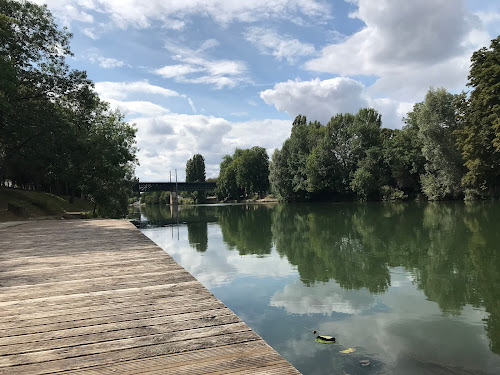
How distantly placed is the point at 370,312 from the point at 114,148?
2590 centimetres

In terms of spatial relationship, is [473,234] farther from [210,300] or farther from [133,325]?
[133,325]

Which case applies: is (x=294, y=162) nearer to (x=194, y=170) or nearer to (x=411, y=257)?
(x=411, y=257)

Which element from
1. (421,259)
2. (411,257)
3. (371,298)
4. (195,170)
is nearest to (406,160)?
(411,257)

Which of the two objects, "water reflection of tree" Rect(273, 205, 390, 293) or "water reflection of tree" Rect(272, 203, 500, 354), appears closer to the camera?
"water reflection of tree" Rect(272, 203, 500, 354)

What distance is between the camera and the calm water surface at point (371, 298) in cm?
511

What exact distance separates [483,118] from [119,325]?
36.3m

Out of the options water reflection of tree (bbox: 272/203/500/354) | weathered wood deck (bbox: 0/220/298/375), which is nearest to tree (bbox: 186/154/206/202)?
water reflection of tree (bbox: 272/203/500/354)

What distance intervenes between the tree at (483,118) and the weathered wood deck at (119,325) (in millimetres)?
32159

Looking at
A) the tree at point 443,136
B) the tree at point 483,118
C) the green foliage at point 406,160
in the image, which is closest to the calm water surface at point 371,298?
the tree at point 483,118

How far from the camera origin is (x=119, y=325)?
3.53 meters

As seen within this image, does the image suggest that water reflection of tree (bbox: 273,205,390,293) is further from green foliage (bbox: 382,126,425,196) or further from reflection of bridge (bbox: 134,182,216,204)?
reflection of bridge (bbox: 134,182,216,204)

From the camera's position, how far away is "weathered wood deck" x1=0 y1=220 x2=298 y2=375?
2658 mm

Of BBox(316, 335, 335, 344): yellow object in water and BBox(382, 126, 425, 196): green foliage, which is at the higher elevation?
BBox(382, 126, 425, 196): green foliage

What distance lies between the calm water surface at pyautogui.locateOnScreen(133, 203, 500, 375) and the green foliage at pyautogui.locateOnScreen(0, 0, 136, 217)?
43.0 ft
